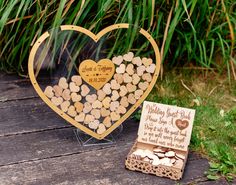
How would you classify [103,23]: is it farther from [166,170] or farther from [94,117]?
[166,170]

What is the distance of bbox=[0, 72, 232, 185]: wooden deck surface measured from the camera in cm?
191

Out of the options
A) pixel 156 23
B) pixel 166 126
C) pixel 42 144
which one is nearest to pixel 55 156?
pixel 42 144

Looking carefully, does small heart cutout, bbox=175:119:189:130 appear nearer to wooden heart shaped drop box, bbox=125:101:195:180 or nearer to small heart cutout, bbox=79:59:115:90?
wooden heart shaped drop box, bbox=125:101:195:180

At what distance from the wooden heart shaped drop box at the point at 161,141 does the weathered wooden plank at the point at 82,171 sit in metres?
0.04

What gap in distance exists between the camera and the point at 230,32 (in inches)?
99.7

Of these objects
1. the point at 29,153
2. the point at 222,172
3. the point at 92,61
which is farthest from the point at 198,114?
the point at 29,153

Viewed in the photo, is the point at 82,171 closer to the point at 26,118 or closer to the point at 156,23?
the point at 26,118

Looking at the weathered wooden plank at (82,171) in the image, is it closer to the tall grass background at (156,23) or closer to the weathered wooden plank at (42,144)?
the weathered wooden plank at (42,144)

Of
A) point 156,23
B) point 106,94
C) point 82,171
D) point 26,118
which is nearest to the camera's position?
point 82,171

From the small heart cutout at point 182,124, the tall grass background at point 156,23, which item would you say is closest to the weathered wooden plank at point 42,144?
the small heart cutout at point 182,124

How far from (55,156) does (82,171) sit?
146 mm

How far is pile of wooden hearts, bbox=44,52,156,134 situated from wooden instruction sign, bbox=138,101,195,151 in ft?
0.35

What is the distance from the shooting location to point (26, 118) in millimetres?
2314

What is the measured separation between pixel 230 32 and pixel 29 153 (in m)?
1.11
